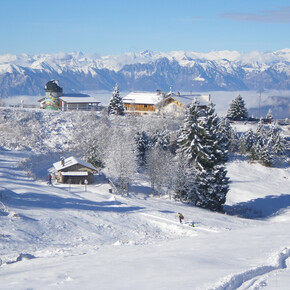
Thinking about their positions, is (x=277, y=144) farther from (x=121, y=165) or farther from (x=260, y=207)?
(x=121, y=165)

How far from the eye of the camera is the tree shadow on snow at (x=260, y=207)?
44719mm

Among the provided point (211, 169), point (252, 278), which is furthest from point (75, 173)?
point (252, 278)

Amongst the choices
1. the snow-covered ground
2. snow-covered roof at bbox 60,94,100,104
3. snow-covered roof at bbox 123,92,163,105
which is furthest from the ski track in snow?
snow-covered roof at bbox 123,92,163,105

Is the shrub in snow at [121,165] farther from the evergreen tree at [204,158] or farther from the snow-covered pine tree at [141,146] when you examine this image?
the snow-covered pine tree at [141,146]

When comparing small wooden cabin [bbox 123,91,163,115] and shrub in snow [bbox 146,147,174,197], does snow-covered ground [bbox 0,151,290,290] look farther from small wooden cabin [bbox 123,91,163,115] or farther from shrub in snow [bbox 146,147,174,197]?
small wooden cabin [bbox 123,91,163,115]

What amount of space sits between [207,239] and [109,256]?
6.26 metres

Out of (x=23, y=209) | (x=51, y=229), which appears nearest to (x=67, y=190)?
(x=23, y=209)

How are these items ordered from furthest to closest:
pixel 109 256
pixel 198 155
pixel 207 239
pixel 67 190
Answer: pixel 198 155
pixel 67 190
pixel 207 239
pixel 109 256

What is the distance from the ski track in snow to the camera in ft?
43.2

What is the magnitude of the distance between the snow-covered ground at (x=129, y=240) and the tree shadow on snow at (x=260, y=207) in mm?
111

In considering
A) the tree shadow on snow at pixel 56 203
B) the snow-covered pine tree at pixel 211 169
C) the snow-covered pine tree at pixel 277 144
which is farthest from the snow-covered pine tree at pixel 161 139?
the tree shadow on snow at pixel 56 203

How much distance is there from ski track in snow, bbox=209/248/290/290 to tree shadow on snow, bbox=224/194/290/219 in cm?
2787

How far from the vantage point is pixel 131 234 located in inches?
1116

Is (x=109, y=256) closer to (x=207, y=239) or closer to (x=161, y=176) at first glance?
(x=207, y=239)
